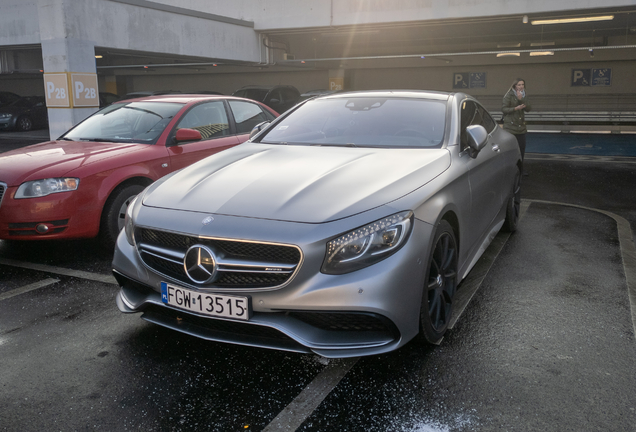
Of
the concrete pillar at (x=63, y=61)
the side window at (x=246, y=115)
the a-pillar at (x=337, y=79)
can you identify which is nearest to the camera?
the side window at (x=246, y=115)

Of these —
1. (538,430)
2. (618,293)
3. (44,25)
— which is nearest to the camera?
(538,430)

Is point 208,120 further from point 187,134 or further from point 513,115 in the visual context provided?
point 513,115

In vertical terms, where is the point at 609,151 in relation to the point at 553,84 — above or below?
below

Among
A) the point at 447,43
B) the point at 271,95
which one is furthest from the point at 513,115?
the point at 447,43

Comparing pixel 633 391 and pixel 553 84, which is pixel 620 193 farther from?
pixel 553 84

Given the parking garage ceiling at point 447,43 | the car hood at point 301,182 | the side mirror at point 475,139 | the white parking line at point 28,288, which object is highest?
the parking garage ceiling at point 447,43

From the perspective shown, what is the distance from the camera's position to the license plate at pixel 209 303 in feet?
8.29

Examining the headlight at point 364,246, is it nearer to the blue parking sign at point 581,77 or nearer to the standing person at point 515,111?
the standing person at point 515,111

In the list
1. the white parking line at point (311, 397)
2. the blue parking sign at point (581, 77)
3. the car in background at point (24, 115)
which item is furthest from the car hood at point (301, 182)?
the blue parking sign at point (581, 77)

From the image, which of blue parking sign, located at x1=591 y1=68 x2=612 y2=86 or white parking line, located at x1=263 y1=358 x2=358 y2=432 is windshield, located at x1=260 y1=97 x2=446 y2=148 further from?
blue parking sign, located at x1=591 y1=68 x2=612 y2=86

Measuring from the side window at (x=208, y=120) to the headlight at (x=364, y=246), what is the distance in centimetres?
364

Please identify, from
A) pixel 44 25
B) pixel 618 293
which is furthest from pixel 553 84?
pixel 618 293

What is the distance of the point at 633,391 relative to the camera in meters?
2.58

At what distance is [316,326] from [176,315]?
2.45ft
